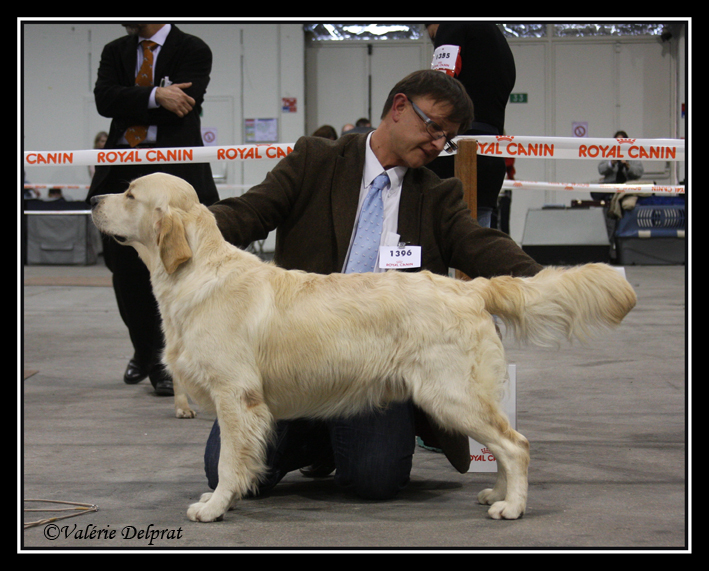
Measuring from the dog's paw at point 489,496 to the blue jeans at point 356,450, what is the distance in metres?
0.28

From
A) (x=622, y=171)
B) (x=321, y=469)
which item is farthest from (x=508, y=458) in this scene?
(x=622, y=171)

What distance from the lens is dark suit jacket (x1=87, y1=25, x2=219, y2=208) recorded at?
13.3 ft

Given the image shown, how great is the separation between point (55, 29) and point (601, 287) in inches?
549

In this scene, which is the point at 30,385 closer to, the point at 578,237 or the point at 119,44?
the point at 119,44

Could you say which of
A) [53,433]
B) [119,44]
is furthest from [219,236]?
[119,44]

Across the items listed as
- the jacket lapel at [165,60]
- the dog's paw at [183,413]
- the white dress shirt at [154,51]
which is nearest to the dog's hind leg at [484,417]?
the dog's paw at [183,413]

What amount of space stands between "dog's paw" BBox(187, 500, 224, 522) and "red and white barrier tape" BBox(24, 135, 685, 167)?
2259 millimetres

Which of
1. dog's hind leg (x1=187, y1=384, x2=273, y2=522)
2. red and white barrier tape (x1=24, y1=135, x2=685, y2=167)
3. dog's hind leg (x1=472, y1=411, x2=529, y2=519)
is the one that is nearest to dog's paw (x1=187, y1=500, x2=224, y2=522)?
dog's hind leg (x1=187, y1=384, x2=273, y2=522)

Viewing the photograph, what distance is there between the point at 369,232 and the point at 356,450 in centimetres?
76

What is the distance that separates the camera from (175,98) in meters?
4.00

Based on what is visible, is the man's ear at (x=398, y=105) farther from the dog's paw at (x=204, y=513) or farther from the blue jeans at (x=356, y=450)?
the dog's paw at (x=204, y=513)

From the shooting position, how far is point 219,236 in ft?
7.91

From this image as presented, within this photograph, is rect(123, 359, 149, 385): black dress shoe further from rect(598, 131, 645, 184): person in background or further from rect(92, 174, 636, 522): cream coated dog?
rect(598, 131, 645, 184): person in background

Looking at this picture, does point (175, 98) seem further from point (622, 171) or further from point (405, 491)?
point (622, 171)
